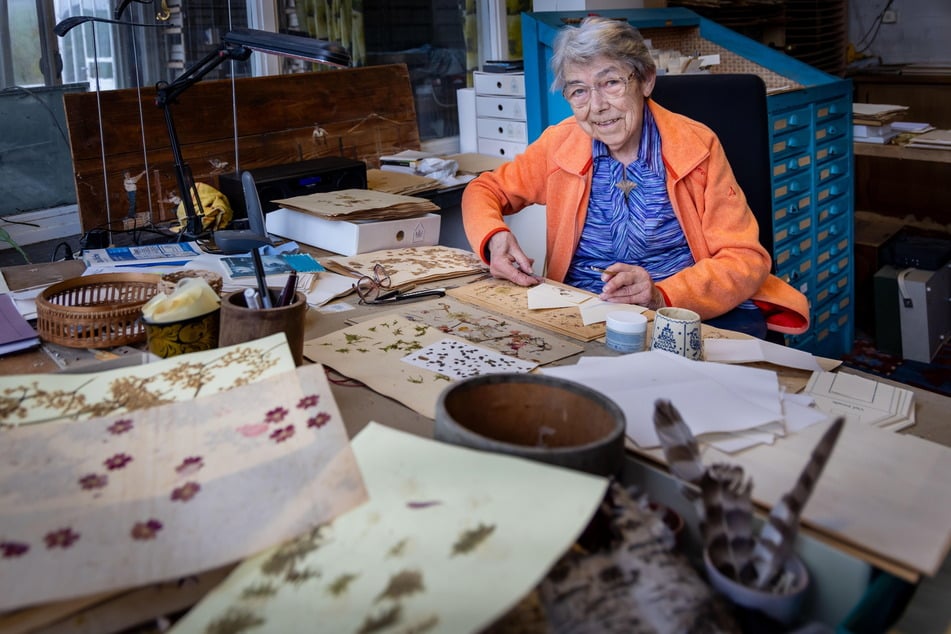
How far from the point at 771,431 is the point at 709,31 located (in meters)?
2.74

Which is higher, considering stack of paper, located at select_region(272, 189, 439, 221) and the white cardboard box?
stack of paper, located at select_region(272, 189, 439, 221)

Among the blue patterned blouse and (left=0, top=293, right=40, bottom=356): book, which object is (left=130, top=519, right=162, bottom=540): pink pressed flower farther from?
the blue patterned blouse

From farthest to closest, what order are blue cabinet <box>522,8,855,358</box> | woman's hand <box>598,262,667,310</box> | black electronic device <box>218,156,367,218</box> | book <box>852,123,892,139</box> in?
1. book <box>852,123,892,139</box>
2. blue cabinet <box>522,8,855,358</box>
3. black electronic device <box>218,156,367,218</box>
4. woman's hand <box>598,262,667,310</box>

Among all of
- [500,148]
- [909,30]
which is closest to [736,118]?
[500,148]

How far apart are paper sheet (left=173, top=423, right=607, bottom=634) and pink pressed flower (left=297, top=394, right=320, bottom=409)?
0.16 m

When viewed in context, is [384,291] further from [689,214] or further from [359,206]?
[689,214]

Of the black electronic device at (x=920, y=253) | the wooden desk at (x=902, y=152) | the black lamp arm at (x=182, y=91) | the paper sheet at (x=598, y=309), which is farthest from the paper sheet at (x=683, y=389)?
the black electronic device at (x=920, y=253)

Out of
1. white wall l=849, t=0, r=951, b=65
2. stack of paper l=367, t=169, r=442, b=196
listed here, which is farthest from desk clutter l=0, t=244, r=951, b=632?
white wall l=849, t=0, r=951, b=65

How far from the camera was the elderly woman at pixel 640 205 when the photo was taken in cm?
181

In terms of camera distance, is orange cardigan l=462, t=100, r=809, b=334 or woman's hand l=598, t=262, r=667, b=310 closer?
woman's hand l=598, t=262, r=667, b=310

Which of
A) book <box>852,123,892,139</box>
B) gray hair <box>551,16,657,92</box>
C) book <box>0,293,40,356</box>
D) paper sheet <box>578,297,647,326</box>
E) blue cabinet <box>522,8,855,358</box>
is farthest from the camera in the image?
book <box>852,123,892,139</box>

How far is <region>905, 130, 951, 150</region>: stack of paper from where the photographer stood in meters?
3.22

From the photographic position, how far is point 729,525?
2.50 ft

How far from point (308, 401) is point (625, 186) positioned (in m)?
1.25
